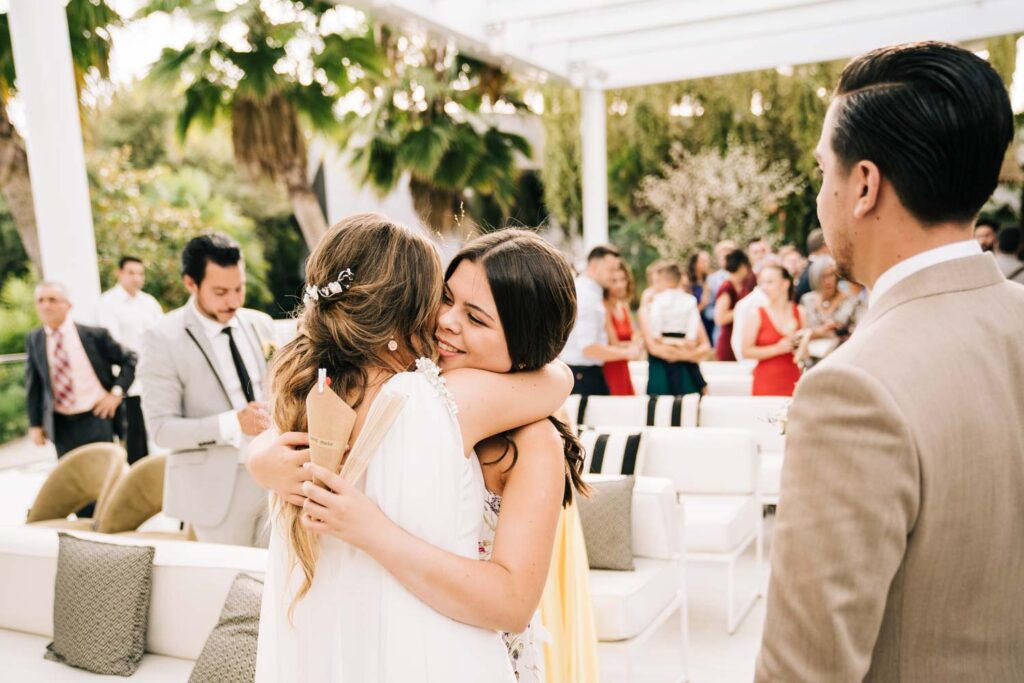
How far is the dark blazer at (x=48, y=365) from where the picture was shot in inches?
233

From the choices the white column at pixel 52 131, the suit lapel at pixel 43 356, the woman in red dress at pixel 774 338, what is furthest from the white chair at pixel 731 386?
the suit lapel at pixel 43 356

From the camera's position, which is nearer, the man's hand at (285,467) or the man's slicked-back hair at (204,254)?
the man's hand at (285,467)

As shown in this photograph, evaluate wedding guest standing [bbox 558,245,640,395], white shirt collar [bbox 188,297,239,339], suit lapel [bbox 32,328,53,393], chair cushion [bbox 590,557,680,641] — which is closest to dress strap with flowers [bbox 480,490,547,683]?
chair cushion [bbox 590,557,680,641]

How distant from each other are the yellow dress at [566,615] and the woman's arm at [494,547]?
802 millimetres

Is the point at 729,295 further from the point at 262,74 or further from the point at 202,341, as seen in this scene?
the point at 262,74

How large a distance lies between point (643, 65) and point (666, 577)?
6973 mm

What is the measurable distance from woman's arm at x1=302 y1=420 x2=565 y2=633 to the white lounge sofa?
1.73 metres

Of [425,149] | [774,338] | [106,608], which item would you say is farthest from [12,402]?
[774,338]

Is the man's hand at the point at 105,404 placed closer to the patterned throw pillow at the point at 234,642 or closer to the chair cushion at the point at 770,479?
the patterned throw pillow at the point at 234,642

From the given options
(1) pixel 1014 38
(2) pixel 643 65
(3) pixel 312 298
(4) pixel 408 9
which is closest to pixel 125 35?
(4) pixel 408 9

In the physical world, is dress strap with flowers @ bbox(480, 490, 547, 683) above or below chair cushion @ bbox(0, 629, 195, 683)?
above

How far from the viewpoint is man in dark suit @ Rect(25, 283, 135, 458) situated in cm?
590

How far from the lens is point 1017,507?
105cm

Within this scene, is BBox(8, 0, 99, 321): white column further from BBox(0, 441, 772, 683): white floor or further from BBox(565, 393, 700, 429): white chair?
BBox(0, 441, 772, 683): white floor
